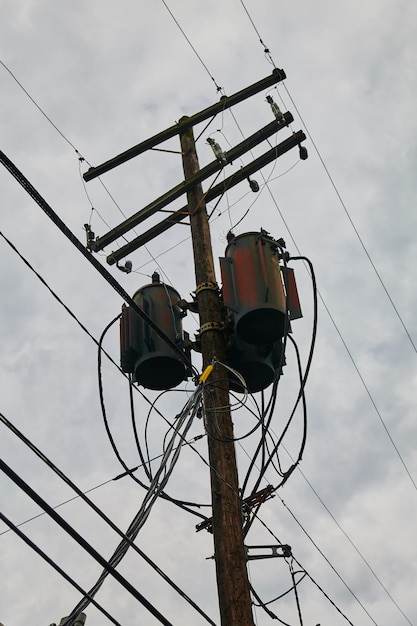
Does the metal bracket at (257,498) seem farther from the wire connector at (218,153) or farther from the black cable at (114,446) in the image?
the wire connector at (218,153)

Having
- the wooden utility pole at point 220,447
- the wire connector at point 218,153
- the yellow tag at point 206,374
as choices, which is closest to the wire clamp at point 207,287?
the wooden utility pole at point 220,447

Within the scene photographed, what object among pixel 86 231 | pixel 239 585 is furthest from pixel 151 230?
pixel 239 585

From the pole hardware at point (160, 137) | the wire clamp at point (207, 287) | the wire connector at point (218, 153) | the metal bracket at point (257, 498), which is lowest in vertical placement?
the metal bracket at point (257, 498)

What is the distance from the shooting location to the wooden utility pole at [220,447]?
16.1 feet

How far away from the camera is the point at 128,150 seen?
8.90 meters

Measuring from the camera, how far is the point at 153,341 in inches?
277

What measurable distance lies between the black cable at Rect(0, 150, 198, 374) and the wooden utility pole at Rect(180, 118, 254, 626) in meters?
0.42

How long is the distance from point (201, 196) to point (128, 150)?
1.52 meters

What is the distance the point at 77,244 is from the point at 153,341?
1757 mm

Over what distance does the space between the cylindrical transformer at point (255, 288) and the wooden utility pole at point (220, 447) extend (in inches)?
12.0

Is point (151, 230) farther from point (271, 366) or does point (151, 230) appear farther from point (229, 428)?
point (229, 428)

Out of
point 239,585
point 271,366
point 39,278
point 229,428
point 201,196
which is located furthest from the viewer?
point 201,196

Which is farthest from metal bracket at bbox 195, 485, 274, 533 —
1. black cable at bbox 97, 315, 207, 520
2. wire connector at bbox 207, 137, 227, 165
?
wire connector at bbox 207, 137, 227, 165

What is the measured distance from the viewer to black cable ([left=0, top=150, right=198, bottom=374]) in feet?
16.5
